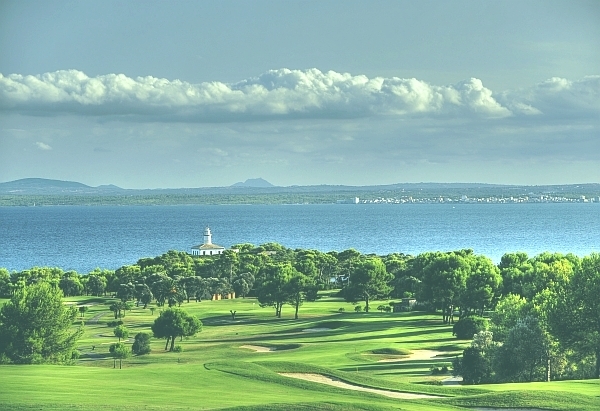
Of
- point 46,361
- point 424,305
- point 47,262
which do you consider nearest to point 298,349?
point 46,361

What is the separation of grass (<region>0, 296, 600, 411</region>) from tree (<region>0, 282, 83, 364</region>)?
357cm

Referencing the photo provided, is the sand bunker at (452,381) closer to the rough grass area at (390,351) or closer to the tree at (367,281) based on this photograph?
the rough grass area at (390,351)

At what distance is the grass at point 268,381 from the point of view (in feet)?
82.5

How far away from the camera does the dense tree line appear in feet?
124

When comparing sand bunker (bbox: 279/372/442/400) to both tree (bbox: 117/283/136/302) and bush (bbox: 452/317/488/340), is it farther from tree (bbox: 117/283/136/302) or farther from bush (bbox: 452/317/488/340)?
tree (bbox: 117/283/136/302)

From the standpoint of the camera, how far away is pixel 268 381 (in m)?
31.2

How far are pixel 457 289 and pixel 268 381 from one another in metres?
39.9

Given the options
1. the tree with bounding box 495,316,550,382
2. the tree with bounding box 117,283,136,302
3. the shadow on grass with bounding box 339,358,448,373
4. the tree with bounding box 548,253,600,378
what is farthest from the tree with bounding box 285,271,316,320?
the tree with bounding box 548,253,600,378


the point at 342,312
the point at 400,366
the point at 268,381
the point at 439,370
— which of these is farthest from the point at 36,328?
the point at 342,312

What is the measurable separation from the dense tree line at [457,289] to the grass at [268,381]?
464 centimetres

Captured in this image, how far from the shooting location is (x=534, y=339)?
1492 inches

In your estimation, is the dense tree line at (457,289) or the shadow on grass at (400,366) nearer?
the dense tree line at (457,289)

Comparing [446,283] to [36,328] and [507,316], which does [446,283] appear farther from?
[36,328]

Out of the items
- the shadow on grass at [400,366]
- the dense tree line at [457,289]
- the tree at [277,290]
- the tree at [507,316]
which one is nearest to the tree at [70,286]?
the dense tree line at [457,289]
